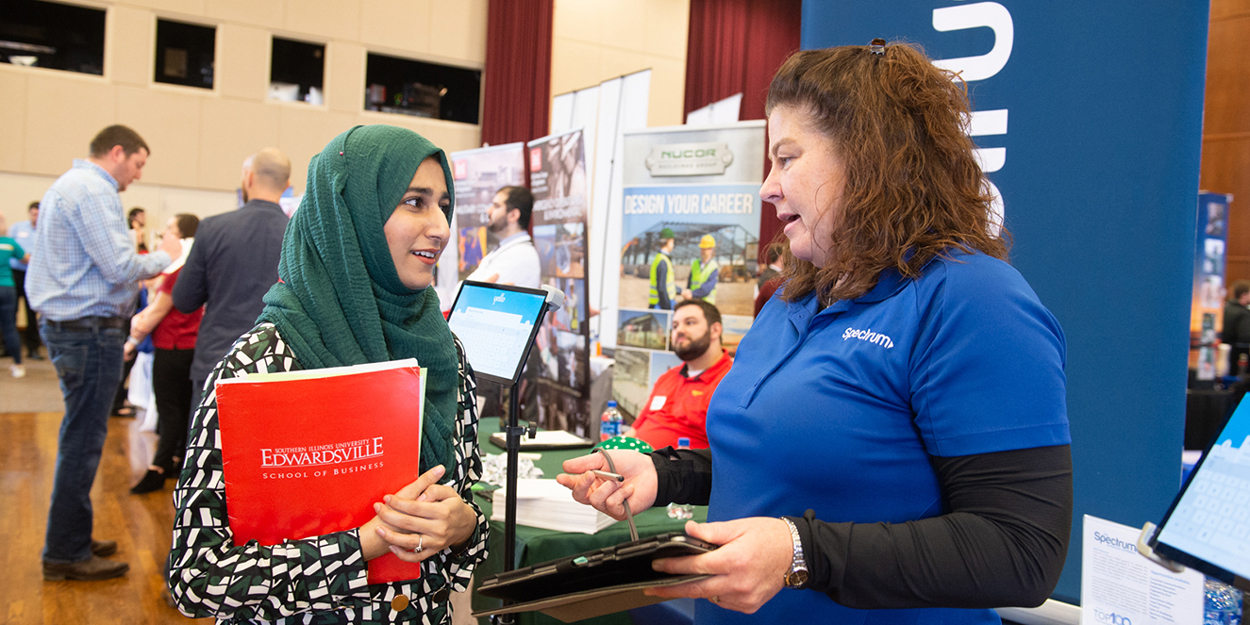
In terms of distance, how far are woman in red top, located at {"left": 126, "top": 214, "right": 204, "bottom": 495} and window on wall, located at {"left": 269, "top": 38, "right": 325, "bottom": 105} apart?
529 centimetres

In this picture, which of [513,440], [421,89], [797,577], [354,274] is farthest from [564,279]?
[421,89]

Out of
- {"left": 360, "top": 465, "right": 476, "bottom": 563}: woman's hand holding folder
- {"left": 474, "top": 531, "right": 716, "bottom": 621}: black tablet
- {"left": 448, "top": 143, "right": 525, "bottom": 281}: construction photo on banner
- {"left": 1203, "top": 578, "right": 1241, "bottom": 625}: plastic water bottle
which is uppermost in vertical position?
{"left": 448, "top": 143, "right": 525, "bottom": 281}: construction photo on banner

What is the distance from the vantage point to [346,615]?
4.03 feet

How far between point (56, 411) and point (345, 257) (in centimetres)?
700

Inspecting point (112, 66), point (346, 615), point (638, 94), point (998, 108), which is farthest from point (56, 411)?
point (998, 108)

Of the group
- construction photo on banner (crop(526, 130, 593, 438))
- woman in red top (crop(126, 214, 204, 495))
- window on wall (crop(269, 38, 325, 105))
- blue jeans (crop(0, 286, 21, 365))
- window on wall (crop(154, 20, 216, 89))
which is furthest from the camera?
window on wall (crop(269, 38, 325, 105))

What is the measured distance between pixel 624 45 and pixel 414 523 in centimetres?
1012

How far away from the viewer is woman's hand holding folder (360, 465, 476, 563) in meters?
1.16

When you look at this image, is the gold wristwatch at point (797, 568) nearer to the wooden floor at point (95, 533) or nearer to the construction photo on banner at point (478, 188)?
the wooden floor at point (95, 533)

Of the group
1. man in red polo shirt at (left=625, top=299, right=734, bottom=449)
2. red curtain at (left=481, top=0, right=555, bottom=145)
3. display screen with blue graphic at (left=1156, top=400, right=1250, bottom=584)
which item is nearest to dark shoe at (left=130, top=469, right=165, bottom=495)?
man in red polo shirt at (left=625, top=299, right=734, bottom=449)

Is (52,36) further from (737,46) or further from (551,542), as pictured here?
(551,542)

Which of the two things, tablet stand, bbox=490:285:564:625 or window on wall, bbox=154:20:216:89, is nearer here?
tablet stand, bbox=490:285:564:625

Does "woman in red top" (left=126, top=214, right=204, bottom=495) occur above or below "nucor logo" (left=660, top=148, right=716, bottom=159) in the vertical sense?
below

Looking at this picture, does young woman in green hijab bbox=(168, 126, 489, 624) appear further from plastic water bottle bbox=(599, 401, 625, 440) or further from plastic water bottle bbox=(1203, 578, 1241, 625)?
plastic water bottle bbox=(599, 401, 625, 440)
